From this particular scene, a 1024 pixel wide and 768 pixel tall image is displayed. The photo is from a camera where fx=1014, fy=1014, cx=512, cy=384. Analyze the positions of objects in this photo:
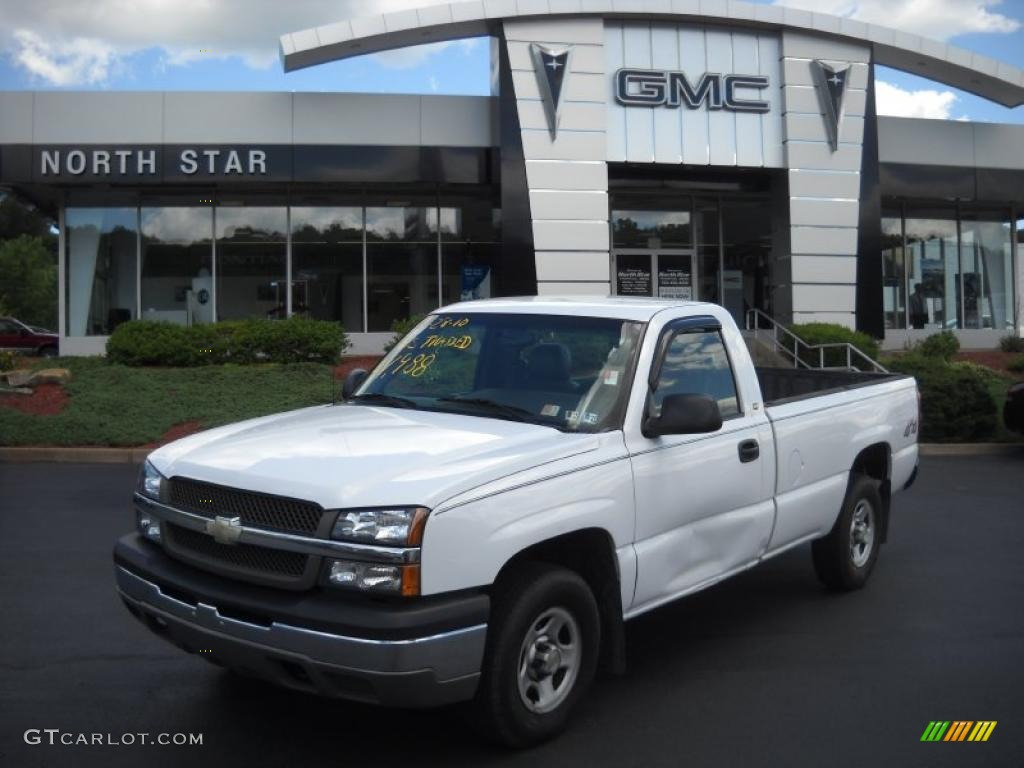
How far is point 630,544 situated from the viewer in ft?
14.7

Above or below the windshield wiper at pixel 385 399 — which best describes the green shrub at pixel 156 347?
above

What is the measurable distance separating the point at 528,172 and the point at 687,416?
1711cm

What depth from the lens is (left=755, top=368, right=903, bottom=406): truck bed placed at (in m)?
7.26

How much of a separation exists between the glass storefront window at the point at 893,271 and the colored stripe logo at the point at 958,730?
78.0 ft

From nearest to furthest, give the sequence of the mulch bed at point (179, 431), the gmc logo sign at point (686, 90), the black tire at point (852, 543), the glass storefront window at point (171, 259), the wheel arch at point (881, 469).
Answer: the black tire at point (852, 543) < the wheel arch at point (881, 469) < the mulch bed at point (179, 431) < the gmc logo sign at point (686, 90) < the glass storefront window at point (171, 259)

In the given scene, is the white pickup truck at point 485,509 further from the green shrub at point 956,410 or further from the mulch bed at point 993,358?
the mulch bed at point 993,358

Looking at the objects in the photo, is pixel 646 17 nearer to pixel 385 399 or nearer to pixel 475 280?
pixel 475 280

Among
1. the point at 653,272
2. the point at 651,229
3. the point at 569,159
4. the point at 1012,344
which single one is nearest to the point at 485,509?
the point at 569,159

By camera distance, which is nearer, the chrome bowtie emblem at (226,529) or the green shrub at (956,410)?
the chrome bowtie emblem at (226,529)

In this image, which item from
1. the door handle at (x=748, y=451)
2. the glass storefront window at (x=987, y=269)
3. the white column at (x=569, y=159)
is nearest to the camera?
the door handle at (x=748, y=451)

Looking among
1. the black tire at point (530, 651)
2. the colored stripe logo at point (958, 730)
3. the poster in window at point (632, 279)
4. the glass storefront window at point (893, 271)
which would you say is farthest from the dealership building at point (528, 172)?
the black tire at point (530, 651)

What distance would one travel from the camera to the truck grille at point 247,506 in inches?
148

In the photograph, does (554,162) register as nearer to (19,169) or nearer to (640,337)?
(19,169)

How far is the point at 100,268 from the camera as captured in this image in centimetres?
2331
